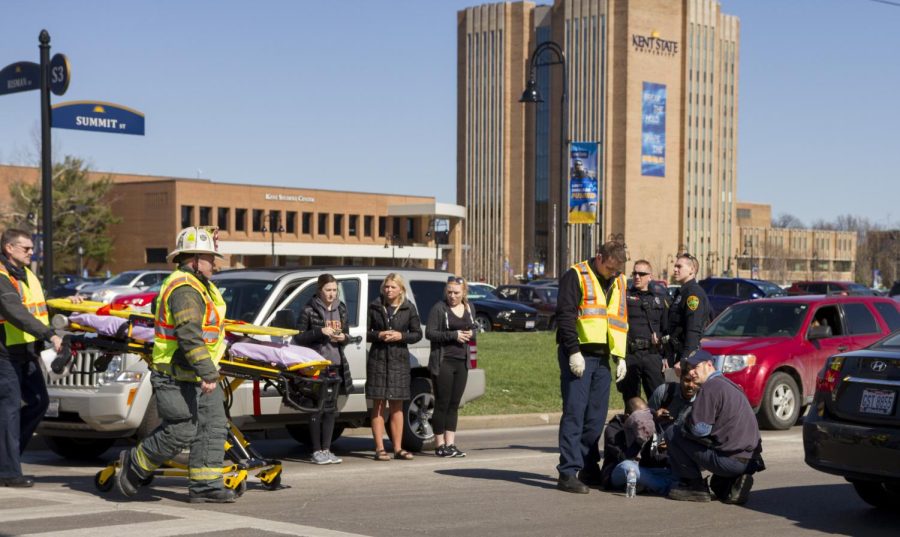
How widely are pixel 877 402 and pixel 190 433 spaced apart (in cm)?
508

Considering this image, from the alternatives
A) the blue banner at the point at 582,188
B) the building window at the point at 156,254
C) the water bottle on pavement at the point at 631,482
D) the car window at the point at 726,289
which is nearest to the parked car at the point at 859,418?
the water bottle on pavement at the point at 631,482

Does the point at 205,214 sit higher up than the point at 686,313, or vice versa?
the point at 205,214

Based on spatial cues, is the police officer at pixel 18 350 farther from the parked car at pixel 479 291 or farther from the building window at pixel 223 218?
the building window at pixel 223 218

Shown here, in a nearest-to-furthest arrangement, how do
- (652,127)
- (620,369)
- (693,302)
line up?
1. (620,369)
2. (693,302)
3. (652,127)

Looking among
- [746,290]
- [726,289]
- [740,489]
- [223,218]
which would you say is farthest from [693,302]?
[223,218]

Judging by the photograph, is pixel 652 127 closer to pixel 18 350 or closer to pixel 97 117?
pixel 97 117

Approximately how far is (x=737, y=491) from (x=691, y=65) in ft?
411

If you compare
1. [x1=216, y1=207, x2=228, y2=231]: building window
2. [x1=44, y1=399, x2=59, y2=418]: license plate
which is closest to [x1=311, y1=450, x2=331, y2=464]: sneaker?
[x1=44, y1=399, x2=59, y2=418]: license plate

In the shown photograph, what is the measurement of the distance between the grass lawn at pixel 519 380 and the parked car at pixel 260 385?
3.59 meters

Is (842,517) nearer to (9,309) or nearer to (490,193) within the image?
(9,309)

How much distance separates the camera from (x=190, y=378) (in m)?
9.30

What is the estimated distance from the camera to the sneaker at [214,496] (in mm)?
9531

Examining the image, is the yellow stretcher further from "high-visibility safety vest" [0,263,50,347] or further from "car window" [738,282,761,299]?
"car window" [738,282,761,299]

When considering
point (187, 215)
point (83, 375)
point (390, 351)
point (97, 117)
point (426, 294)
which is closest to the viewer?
point (83, 375)
